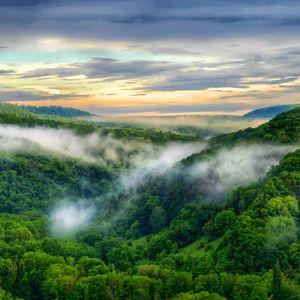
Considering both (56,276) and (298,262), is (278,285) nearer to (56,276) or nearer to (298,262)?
(298,262)

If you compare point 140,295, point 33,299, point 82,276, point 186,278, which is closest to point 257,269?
point 186,278

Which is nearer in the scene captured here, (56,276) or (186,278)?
(186,278)

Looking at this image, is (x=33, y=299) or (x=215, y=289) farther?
(x=33, y=299)

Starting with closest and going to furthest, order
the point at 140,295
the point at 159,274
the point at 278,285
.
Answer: the point at 278,285
the point at 140,295
the point at 159,274

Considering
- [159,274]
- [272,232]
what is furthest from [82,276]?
[272,232]

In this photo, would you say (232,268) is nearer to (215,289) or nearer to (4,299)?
(215,289)

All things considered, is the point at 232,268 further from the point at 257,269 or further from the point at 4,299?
the point at 4,299

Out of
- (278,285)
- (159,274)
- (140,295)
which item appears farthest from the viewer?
(159,274)

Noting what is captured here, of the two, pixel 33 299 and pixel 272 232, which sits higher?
pixel 272 232
